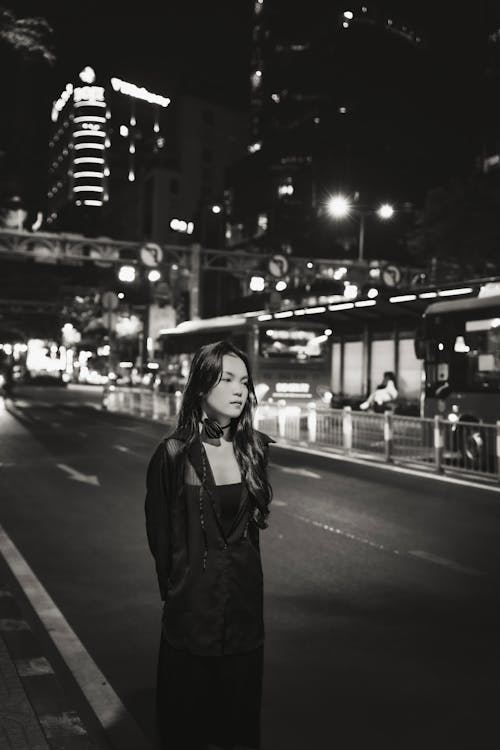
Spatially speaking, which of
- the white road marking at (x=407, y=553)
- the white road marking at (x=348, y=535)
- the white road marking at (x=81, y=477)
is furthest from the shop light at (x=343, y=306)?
the white road marking at (x=407, y=553)

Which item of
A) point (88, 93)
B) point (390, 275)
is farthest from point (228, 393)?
point (88, 93)

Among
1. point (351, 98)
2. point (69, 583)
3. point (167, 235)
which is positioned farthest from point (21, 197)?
point (167, 235)

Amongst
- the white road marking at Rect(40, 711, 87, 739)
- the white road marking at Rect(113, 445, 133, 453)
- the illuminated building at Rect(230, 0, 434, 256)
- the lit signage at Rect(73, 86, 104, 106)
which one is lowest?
the white road marking at Rect(40, 711, 87, 739)

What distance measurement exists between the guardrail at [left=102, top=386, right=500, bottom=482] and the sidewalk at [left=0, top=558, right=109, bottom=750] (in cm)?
978

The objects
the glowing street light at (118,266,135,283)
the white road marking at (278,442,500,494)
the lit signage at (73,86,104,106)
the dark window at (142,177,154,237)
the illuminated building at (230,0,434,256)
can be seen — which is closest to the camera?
the white road marking at (278,442,500,494)

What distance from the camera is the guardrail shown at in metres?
14.5

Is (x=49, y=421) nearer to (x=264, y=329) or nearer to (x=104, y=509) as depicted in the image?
(x=264, y=329)

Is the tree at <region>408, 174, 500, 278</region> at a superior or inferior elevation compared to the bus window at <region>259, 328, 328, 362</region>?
superior

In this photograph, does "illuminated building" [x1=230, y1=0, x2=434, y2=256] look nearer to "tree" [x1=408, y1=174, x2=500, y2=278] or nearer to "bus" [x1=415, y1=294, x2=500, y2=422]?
"tree" [x1=408, y1=174, x2=500, y2=278]

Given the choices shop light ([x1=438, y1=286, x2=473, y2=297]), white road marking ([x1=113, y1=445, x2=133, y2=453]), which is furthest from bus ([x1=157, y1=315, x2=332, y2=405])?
white road marking ([x1=113, y1=445, x2=133, y2=453])

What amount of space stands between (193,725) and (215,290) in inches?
3047

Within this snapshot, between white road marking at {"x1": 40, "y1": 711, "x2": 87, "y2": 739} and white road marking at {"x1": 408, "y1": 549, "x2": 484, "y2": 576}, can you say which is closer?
white road marking at {"x1": 40, "y1": 711, "x2": 87, "y2": 739}

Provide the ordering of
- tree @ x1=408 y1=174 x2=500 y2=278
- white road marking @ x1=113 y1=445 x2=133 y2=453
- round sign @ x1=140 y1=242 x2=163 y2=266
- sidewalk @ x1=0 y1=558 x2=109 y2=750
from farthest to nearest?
round sign @ x1=140 y1=242 x2=163 y2=266 < tree @ x1=408 y1=174 x2=500 y2=278 < white road marking @ x1=113 y1=445 x2=133 y2=453 < sidewalk @ x1=0 y1=558 x2=109 y2=750

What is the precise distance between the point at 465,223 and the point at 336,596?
2874cm
